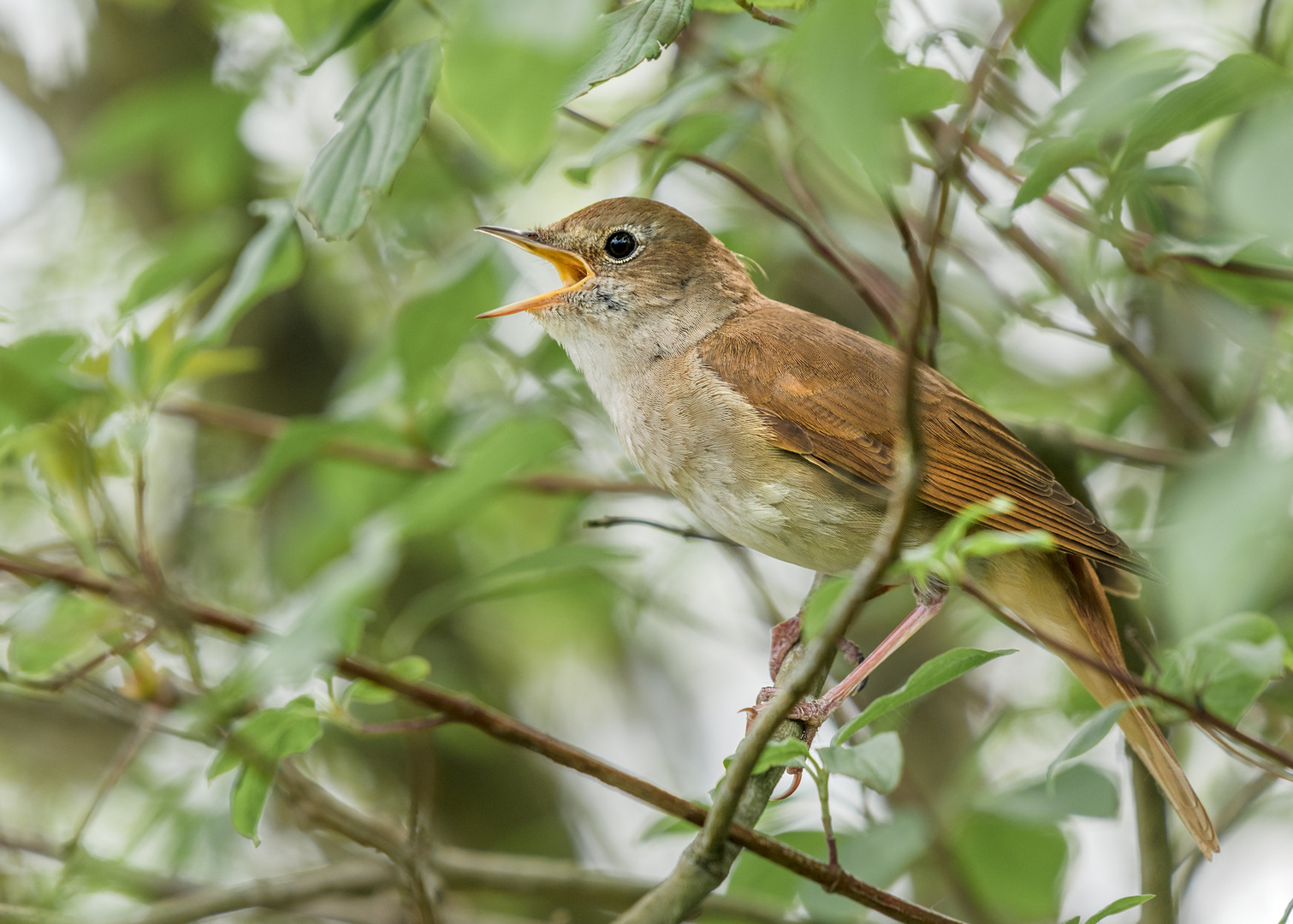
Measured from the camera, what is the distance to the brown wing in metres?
2.76

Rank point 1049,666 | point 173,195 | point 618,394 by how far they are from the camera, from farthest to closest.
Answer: point 173,195, point 1049,666, point 618,394

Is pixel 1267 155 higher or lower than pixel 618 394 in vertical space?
higher

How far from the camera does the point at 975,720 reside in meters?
4.91

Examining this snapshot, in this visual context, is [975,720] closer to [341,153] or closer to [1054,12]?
[1054,12]

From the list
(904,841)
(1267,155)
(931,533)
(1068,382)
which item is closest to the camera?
(1267,155)

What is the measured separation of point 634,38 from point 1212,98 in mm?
855

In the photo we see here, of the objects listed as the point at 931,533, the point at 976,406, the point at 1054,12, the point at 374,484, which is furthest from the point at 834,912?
the point at 1054,12

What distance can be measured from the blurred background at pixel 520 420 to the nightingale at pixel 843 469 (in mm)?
174

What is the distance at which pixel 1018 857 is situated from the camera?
294 centimetres

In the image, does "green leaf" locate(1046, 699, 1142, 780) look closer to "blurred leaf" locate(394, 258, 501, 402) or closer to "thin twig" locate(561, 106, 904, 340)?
"thin twig" locate(561, 106, 904, 340)

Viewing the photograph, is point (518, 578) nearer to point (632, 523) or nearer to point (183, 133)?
point (632, 523)

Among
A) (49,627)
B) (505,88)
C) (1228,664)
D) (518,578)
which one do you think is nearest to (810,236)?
(518,578)

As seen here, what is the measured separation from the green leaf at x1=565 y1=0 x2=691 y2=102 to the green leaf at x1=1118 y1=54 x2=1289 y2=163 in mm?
737

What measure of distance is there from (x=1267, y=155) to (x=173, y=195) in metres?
5.21
